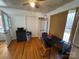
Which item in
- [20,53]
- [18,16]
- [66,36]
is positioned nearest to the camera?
[66,36]

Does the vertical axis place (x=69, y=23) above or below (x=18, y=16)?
below

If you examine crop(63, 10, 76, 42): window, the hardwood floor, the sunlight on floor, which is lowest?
the hardwood floor

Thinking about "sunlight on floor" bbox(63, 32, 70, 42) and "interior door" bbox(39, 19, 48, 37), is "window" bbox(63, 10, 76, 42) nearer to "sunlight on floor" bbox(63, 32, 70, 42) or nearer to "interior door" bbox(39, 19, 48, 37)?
"sunlight on floor" bbox(63, 32, 70, 42)

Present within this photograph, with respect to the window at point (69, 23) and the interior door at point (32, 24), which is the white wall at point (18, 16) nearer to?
the interior door at point (32, 24)

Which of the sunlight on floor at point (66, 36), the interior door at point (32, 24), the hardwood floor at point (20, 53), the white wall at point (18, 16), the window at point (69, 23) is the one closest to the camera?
the window at point (69, 23)

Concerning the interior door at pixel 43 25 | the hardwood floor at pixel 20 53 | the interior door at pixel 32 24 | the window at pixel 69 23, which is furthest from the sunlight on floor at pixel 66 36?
the interior door at pixel 32 24

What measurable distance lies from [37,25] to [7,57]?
12.3ft

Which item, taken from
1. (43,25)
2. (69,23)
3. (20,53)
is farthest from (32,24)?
(69,23)

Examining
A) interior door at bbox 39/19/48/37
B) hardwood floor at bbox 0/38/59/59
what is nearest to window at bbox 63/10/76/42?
hardwood floor at bbox 0/38/59/59

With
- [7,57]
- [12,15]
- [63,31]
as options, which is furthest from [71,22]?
[12,15]

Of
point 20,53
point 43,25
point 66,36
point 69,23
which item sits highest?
point 69,23

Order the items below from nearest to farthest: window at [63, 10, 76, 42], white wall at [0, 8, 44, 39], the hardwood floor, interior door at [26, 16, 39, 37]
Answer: window at [63, 10, 76, 42] → the hardwood floor → white wall at [0, 8, 44, 39] → interior door at [26, 16, 39, 37]

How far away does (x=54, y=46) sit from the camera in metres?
3.28

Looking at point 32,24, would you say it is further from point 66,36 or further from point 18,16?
point 66,36
